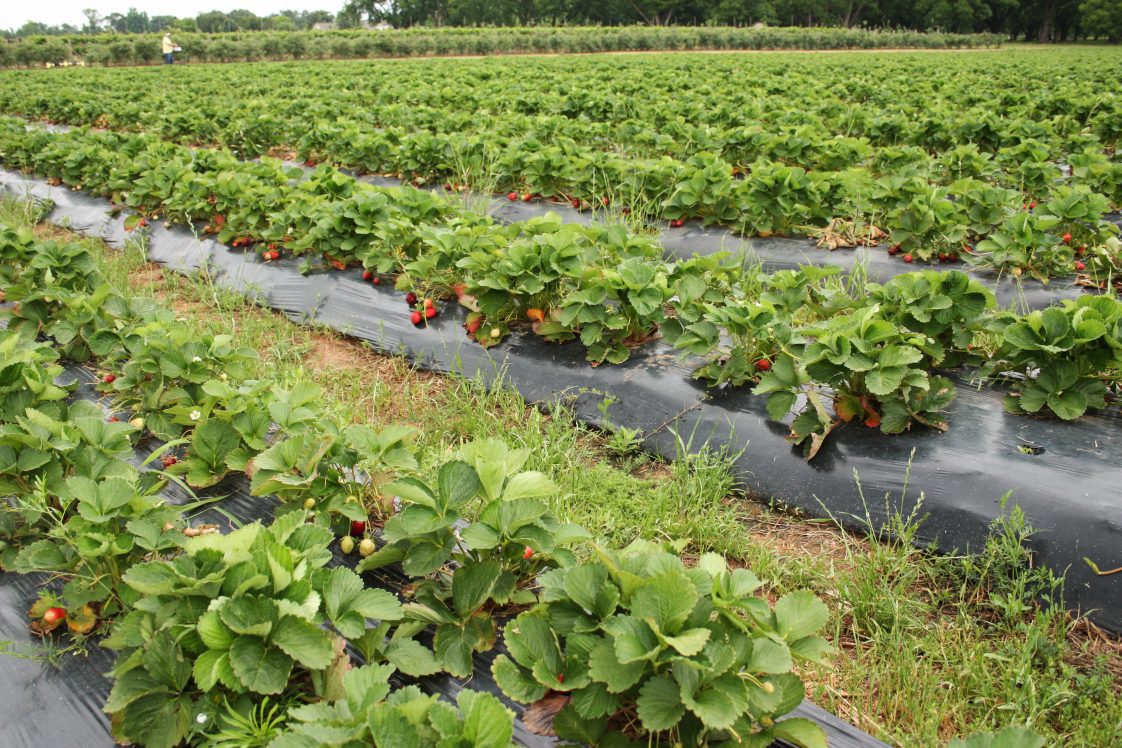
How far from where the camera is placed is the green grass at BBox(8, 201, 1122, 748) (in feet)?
6.85

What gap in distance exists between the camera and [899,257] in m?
5.32

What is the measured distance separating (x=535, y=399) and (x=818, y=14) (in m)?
63.5

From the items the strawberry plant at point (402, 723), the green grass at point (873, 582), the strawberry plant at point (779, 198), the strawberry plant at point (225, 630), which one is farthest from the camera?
the strawberry plant at point (779, 198)

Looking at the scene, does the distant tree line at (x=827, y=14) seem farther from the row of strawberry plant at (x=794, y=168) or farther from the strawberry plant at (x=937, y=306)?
the strawberry plant at (x=937, y=306)

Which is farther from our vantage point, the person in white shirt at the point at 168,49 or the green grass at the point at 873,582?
the person in white shirt at the point at 168,49

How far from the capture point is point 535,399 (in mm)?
3840

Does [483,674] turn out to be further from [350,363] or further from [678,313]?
[350,363]

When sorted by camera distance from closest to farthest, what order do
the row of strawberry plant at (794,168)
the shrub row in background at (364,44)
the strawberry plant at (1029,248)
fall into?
the strawberry plant at (1029,248)
the row of strawberry plant at (794,168)
the shrub row in background at (364,44)

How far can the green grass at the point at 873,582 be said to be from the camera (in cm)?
209

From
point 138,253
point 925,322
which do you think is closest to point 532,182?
point 138,253

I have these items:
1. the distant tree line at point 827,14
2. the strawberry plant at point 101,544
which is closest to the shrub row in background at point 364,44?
the distant tree line at point 827,14

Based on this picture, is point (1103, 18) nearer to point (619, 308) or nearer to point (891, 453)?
point (619, 308)

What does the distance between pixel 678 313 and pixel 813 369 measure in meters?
0.77

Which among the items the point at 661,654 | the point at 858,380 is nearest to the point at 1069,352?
the point at 858,380
